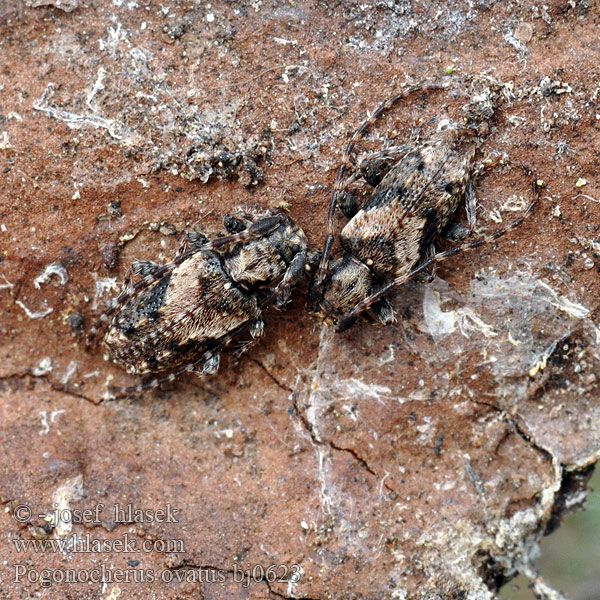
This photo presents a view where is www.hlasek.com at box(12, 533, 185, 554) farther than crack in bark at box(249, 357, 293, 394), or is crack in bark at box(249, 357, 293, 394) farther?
crack in bark at box(249, 357, 293, 394)

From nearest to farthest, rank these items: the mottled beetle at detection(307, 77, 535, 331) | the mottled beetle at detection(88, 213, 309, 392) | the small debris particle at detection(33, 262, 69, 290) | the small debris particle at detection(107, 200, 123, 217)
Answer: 1. the mottled beetle at detection(307, 77, 535, 331)
2. the mottled beetle at detection(88, 213, 309, 392)
3. the small debris particle at detection(107, 200, 123, 217)
4. the small debris particle at detection(33, 262, 69, 290)

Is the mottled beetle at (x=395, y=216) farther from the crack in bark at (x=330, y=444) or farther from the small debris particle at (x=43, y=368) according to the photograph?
the small debris particle at (x=43, y=368)

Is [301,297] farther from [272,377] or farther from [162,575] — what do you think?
[162,575]

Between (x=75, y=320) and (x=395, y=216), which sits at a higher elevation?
(x=395, y=216)

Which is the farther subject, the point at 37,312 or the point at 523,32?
the point at 37,312

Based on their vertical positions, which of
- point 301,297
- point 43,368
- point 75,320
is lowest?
point 43,368

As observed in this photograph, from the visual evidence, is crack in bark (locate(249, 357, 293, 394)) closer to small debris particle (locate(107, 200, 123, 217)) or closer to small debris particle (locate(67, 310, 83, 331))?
small debris particle (locate(67, 310, 83, 331))

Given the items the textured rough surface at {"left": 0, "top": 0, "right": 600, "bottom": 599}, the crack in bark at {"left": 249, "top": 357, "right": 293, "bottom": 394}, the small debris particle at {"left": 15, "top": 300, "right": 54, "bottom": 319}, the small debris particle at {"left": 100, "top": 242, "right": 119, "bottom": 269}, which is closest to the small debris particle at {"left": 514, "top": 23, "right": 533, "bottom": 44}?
the textured rough surface at {"left": 0, "top": 0, "right": 600, "bottom": 599}

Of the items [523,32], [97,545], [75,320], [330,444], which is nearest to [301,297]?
[330,444]

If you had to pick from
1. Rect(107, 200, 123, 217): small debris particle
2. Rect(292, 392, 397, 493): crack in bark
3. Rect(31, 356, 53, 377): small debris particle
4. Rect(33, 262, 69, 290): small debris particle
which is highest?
Rect(107, 200, 123, 217): small debris particle
